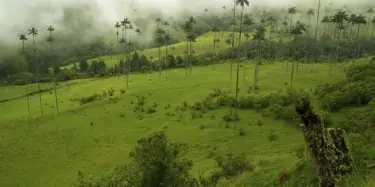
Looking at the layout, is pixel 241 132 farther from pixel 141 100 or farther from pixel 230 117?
pixel 141 100

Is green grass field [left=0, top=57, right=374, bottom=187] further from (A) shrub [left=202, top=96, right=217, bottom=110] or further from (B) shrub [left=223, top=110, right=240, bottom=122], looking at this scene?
(A) shrub [left=202, top=96, right=217, bottom=110]

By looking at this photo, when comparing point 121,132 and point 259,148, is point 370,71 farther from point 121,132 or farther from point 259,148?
point 121,132

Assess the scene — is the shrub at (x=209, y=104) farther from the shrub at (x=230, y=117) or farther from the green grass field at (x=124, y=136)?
the shrub at (x=230, y=117)

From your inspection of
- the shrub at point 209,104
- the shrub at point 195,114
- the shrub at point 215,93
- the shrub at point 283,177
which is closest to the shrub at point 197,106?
the shrub at point 209,104

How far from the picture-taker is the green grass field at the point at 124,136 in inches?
2056

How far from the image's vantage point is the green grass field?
52.2m

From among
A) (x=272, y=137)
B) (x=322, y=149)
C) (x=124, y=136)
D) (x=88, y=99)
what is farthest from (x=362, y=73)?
(x=322, y=149)

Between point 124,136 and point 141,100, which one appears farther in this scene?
point 141,100

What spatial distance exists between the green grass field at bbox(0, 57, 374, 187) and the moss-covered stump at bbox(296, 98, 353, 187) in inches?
557

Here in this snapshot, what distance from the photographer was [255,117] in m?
69.6

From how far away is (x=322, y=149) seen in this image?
9.98 metres

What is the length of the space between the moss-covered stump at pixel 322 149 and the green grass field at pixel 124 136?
14.2 m

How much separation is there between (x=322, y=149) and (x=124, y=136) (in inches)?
2395

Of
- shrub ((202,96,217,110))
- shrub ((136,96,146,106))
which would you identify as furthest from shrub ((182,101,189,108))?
shrub ((136,96,146,106))
